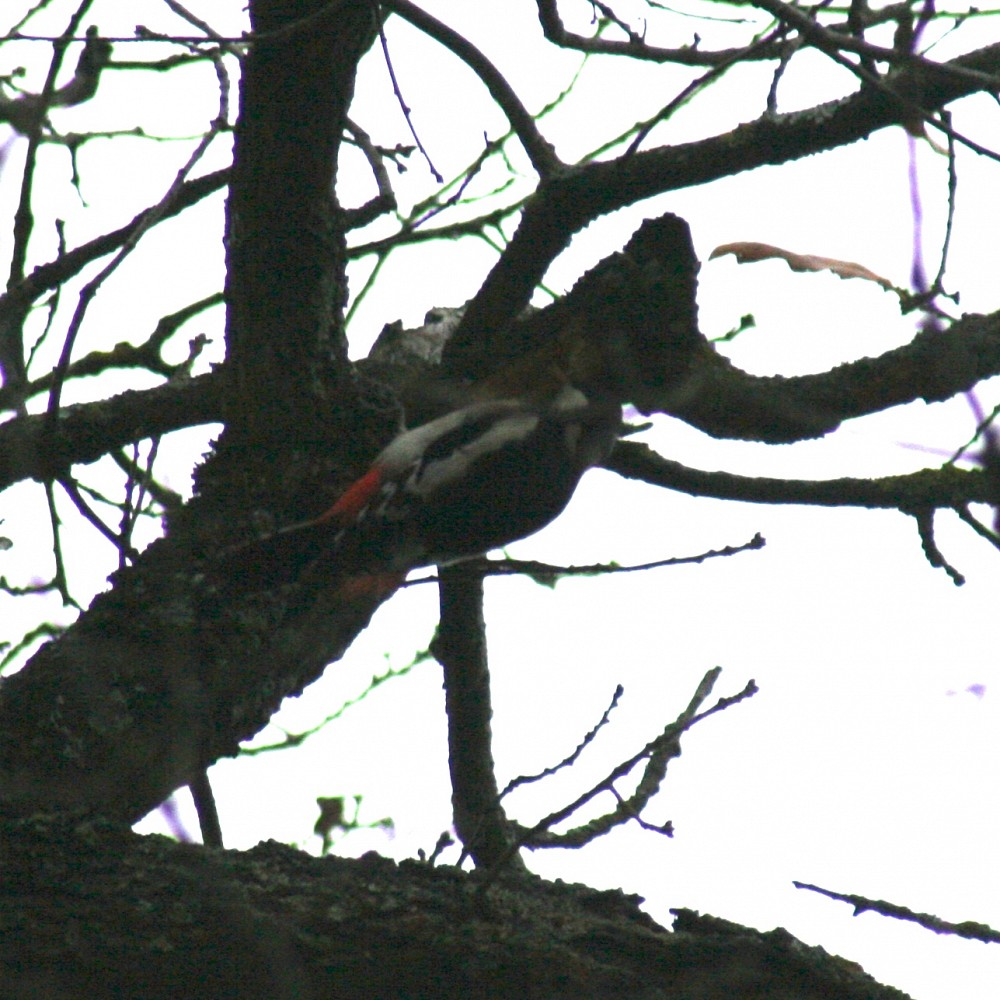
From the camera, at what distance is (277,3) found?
8.24ft

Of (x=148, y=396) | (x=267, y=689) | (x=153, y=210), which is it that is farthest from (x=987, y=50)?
(x=148, y=396)

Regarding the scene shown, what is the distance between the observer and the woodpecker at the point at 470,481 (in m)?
2.83

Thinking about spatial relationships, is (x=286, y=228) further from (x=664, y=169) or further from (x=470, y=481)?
(x=470, y=481)

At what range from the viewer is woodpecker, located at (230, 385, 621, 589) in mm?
2826

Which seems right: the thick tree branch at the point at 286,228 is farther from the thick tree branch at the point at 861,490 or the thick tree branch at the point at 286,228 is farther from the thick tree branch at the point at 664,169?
the thick tree branch at the point at 861,490

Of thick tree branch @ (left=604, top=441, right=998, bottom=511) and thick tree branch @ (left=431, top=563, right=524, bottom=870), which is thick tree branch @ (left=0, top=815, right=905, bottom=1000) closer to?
thick tree branch @ (left=604, top=441, right=998, bottom=511)

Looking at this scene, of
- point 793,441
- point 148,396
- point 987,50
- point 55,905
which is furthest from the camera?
point 148,396

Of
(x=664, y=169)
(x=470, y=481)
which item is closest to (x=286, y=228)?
(x=664, y=169)

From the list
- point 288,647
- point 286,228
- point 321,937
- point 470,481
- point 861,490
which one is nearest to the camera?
point 321,937

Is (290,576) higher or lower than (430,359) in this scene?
lower

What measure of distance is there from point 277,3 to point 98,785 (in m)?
1.34

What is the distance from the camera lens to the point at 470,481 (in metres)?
3.19

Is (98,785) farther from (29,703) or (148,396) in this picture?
(148,396)

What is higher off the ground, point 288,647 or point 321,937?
point 288,647
